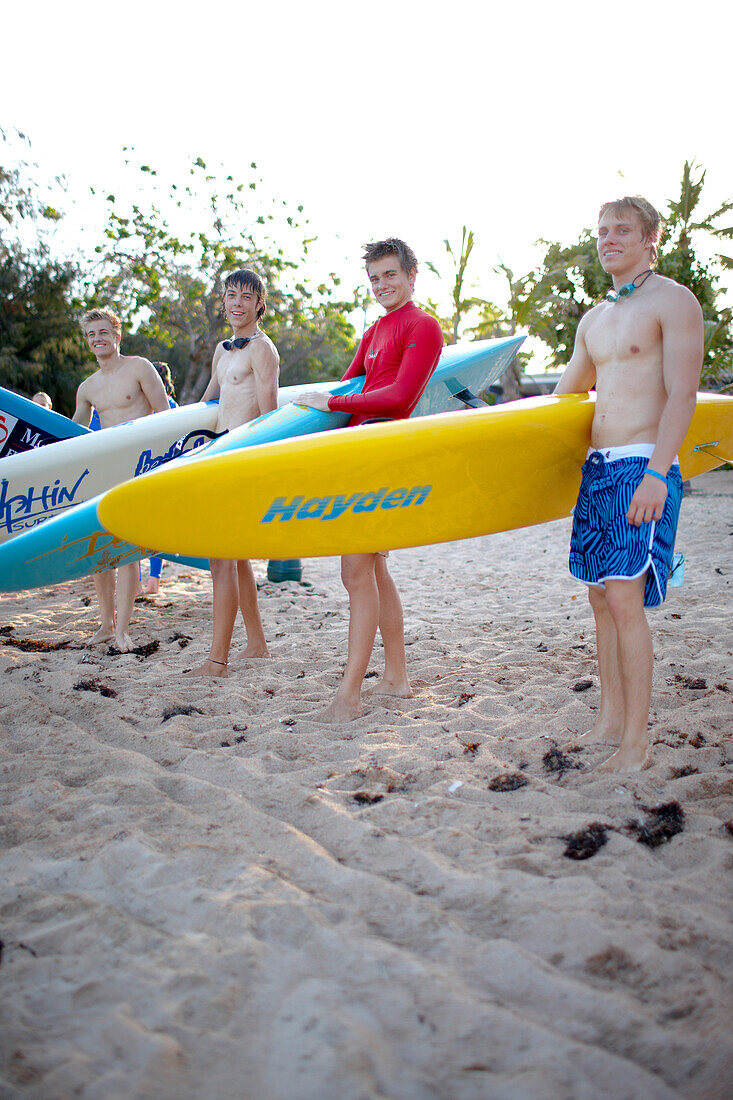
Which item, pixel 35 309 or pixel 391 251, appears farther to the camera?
pixel 35 309

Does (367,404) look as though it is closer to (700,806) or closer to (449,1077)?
(700,806)

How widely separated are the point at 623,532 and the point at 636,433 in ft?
0.99

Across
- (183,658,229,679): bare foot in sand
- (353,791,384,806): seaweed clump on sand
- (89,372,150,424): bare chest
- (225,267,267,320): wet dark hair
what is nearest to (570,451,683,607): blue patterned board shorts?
(353,791,384,806): seaweed clump on sand

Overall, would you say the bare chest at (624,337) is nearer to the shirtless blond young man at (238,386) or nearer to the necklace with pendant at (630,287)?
the necklace with pendant at (630,287)

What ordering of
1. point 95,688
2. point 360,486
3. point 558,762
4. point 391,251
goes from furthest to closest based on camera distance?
point 95,688, point 391,251, point 360,486, point 558,762

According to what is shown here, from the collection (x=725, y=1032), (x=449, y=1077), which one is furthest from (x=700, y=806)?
(x=449, y=1077)

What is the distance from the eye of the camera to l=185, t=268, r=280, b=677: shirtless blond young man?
125 inches

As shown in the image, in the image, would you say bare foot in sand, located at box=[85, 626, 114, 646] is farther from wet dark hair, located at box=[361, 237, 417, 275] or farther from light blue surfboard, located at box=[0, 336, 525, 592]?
wet dark hair, located at box=[361, 237, 417, 275]

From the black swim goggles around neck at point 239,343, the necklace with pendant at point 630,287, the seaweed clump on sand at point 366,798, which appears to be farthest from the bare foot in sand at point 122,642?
the necklace with pendant at point 630,287

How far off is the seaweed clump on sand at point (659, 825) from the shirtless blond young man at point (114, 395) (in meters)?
2.70

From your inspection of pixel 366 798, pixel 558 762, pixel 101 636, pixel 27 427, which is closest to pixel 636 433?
pixel 558 762

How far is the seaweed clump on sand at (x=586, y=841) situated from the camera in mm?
1684

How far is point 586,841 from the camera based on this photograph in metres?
1.73

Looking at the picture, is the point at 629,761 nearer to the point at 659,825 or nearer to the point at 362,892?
the point at 659,825
